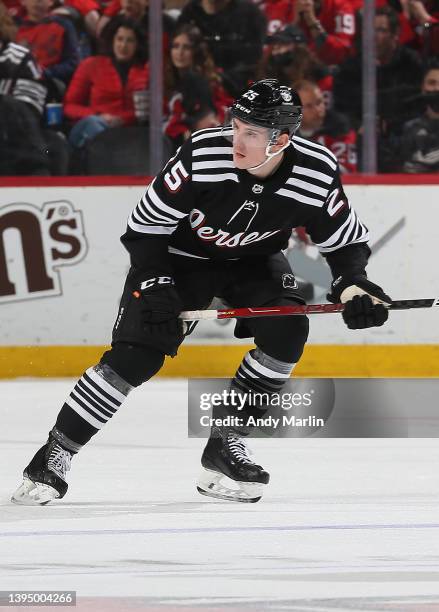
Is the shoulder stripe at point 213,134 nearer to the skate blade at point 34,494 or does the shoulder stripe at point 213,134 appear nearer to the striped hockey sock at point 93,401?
the striped hockey sock at point 93,401

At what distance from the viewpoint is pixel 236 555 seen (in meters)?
2.99

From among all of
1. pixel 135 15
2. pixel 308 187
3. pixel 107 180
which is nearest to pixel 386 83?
pixel 135 15

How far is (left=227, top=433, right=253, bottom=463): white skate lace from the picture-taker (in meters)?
3.88

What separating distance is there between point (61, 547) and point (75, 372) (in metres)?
3.66

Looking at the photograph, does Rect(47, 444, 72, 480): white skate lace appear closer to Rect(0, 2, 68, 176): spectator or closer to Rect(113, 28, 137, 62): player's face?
Rect(0, 2, 68, 176): spectator

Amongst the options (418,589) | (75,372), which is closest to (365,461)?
(418,589)

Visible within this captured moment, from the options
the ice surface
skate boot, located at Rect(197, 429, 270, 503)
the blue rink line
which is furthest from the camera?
skate boot, located at Rect(197, 429, 270, 503)

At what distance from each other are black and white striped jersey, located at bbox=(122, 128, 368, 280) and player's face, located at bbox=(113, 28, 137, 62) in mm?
3182

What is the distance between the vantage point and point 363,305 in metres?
3.65

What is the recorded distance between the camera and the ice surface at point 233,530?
2.65 meters

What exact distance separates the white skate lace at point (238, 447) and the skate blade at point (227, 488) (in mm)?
66

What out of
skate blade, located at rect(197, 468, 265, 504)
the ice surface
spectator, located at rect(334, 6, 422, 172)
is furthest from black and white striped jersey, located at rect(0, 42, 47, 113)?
skate blade, located at rect(197, 468, 265, 504)

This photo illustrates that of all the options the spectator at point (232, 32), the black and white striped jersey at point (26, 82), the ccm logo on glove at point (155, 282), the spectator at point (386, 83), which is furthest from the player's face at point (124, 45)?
the ccm logo on glove at point (155, 282)

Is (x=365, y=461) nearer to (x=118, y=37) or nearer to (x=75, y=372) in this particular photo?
(x=75, y=372)
